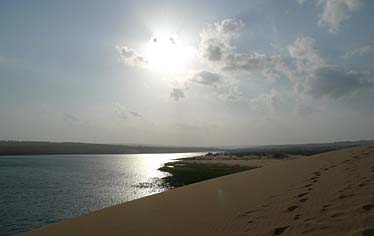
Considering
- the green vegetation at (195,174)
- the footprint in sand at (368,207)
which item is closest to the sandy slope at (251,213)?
the footprint in sand at (368,207)

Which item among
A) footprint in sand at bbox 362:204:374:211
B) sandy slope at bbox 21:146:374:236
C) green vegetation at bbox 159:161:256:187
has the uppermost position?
footprint in sand at bbox 362:204:374:211

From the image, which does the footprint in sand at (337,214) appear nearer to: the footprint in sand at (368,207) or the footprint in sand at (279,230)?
the footprint in sand at (368,207)

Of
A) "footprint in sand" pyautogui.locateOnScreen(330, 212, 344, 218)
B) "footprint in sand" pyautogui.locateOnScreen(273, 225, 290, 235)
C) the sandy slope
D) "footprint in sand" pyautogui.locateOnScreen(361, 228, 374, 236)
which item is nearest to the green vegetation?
the sandy slope

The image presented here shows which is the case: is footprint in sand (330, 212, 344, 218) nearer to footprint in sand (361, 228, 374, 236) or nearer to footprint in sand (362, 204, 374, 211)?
footprint in sand (362, 204, 374, 211)

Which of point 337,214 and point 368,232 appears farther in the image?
point 337,214

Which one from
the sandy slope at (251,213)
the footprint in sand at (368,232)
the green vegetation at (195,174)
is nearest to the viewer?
the footprint in sand at (368,232)

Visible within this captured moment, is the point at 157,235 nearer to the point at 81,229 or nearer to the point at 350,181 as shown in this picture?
the point at 81,229

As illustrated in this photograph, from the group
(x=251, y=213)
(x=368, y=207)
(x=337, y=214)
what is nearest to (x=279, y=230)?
(x=337, y=214)

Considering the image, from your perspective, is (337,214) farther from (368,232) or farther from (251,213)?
(251,213)
